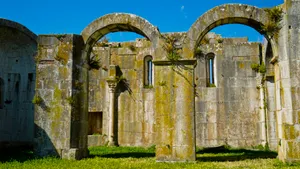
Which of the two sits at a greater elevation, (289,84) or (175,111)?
(289,84)

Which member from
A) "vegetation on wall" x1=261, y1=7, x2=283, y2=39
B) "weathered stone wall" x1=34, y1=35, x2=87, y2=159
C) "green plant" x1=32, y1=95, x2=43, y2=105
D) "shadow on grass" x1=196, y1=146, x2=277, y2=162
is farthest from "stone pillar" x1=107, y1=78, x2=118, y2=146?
"vegetation on wall" x1=261, y1=7, x2=283, y2=39

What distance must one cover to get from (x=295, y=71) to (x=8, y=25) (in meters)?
12.2

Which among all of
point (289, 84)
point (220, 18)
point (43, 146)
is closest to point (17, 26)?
point (43, 146)

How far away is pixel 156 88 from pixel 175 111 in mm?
886

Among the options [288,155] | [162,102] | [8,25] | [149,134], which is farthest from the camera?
[149,134]

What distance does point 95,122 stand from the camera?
1603cm

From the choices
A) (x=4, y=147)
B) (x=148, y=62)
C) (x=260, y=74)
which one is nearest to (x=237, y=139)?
(x=260, y=74)

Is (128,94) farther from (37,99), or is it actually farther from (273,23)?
(273,23)

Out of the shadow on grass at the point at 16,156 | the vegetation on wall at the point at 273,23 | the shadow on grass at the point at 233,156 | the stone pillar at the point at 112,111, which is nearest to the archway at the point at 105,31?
the shadow on grass at the point at 16,156

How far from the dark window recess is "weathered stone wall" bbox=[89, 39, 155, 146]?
1.14 feet

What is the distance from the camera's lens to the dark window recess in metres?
16.0

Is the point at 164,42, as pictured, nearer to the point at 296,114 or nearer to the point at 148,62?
the point at 296,114

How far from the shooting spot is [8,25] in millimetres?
13969

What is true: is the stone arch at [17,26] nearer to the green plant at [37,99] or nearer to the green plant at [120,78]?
the green plant at [120,78]
